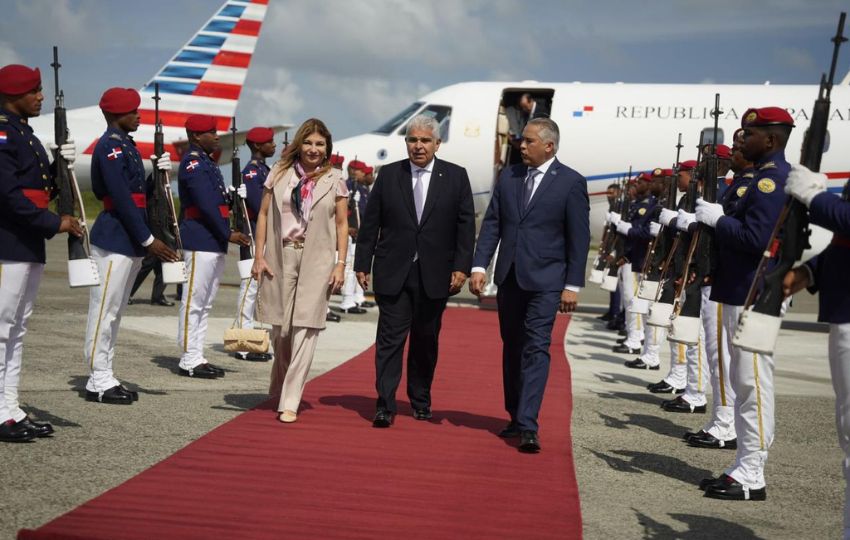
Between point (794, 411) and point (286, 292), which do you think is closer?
point (286, 292)

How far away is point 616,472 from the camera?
5.66 m

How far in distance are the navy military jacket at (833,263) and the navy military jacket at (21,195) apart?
392cm

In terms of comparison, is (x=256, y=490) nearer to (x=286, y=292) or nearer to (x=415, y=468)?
(x=415, y=468)

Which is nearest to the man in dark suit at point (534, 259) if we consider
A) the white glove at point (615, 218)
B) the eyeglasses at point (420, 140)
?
the eyeglasses at point (420, 140)

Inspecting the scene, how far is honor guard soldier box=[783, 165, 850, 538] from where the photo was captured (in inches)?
156

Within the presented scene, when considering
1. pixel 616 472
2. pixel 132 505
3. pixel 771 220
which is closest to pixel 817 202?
pixel 771 220

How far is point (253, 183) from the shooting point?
937 cm

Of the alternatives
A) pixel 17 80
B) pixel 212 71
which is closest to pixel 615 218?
pixel 17 80

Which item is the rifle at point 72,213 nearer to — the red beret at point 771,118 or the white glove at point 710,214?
the white glove at point 710,214

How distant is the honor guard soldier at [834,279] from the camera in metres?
3.95

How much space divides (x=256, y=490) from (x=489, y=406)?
303 centimetres

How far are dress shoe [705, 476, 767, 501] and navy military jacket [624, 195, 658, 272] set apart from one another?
546 cm

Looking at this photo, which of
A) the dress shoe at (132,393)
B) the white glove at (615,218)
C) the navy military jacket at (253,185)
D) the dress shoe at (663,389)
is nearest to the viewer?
the dress shoe at (132,393)

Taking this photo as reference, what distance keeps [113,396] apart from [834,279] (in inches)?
184
